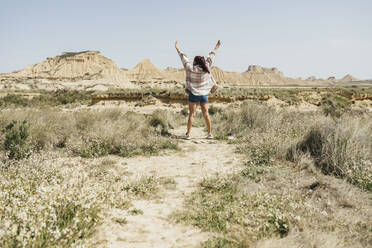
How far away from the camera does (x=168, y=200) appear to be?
2854mm

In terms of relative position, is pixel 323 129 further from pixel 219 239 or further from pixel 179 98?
pixel 179 98

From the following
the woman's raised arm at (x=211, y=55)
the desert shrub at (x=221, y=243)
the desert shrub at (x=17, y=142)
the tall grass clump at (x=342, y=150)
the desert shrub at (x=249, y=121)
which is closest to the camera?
the desert shrub at (x=221, y=243)

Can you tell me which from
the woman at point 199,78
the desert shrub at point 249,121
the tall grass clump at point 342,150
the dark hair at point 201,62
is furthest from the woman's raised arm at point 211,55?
the tall grass clump at point 342,150

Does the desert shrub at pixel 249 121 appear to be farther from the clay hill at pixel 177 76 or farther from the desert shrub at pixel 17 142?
the clay hill at pixel 177 76

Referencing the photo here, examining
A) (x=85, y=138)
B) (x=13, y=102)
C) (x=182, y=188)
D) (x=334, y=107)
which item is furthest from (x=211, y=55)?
(x=13, y=102)

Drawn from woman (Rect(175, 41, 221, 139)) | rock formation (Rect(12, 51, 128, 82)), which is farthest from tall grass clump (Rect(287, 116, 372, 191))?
rock formation (Rect(12, 51, 128, 82))

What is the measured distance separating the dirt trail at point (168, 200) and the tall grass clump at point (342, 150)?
1253mm

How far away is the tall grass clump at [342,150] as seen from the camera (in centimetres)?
310

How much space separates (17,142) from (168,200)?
121 inches

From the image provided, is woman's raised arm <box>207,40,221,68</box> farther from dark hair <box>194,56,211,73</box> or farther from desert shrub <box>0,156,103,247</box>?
desert shrub <box>0,156,103,247</box>

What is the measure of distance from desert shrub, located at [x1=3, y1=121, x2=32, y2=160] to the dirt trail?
169 centimetres

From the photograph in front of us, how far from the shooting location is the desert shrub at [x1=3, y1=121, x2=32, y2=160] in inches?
159

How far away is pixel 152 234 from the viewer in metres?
2.21

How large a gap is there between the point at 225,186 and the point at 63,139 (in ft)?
12.1
